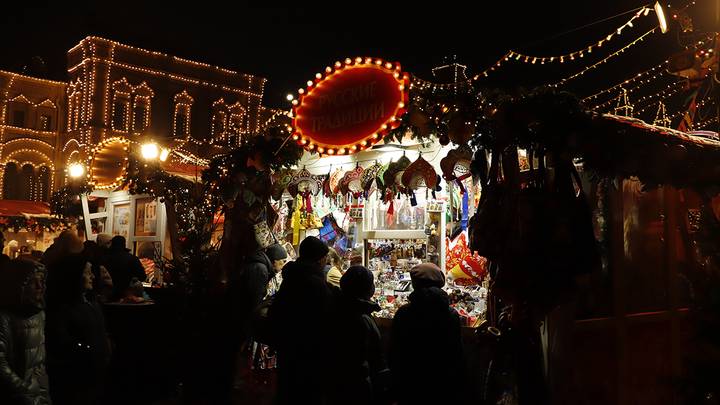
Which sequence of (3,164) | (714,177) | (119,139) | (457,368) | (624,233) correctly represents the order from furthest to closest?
(3,164) → (119,139) → (624,233) → (714,177) → (457,368)

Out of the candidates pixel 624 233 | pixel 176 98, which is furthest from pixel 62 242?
pixel 176 98

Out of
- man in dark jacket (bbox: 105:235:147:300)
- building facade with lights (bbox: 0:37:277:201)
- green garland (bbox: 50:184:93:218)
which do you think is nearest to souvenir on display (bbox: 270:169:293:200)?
man in dark jacket (bbox: 105:235:147:300)

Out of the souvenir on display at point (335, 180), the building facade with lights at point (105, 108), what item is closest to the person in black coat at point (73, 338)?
the souvenir on display at point (335, 180)

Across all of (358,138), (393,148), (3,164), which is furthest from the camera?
(3,164)

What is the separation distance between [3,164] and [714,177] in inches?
1322

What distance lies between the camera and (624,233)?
5977 millimetres

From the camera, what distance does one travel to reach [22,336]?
3752mm

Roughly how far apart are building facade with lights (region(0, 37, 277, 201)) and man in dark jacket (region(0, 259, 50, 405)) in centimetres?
2527

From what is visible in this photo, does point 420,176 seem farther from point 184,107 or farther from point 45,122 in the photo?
point 45,122

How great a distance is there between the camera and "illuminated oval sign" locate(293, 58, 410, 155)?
629 centimetres

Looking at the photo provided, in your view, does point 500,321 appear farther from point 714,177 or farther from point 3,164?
point 3,164

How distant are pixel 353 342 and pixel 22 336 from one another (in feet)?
8.47

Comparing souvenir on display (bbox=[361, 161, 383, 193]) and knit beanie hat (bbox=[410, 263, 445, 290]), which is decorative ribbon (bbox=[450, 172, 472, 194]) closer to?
souvenir on display (bbox=[361, 161, 383, 193])

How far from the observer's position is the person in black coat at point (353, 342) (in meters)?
5.08
